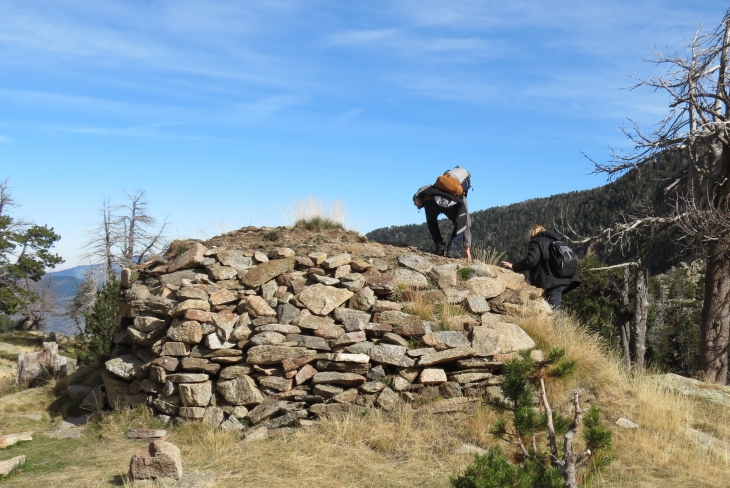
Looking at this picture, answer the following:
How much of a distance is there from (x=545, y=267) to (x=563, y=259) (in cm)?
32

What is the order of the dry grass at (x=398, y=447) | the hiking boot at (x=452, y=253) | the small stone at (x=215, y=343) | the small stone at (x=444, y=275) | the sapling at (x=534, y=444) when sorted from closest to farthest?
the sapling at (x=534, y=444) → the dry grass at (x=398, y=447) → the small stone at (x=215, y=343) → the small stone at (x=444, y=275) → the hiking boot at (x=452, y=253)

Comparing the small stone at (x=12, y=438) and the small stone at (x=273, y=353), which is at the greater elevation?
the small stone at (x=273, y=353)

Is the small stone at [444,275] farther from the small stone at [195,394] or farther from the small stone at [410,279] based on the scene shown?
the small stone at [195,394]

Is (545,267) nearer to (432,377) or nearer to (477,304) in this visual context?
(477,304)

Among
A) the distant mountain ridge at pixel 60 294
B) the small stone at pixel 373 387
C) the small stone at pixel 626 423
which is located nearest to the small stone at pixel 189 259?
the small stone at pixel 373 387

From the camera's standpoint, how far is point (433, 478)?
210 inches

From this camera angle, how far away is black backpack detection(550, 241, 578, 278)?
8078 mm

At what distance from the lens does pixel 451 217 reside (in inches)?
361

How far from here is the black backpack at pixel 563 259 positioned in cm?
808

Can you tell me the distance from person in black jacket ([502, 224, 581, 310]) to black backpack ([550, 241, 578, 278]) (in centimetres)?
8

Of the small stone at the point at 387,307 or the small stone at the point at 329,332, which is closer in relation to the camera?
the small stone at the point at 329,332

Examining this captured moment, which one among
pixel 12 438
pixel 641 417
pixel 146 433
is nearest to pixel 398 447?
pixel 641 417

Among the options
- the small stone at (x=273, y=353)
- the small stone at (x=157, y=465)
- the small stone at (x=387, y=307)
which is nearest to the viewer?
the small stone at (x=157, y=465)

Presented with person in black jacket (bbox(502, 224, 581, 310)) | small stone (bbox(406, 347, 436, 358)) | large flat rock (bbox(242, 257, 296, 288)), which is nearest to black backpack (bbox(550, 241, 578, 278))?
person in black jacket (bbox(502, 224, 581, 310))
